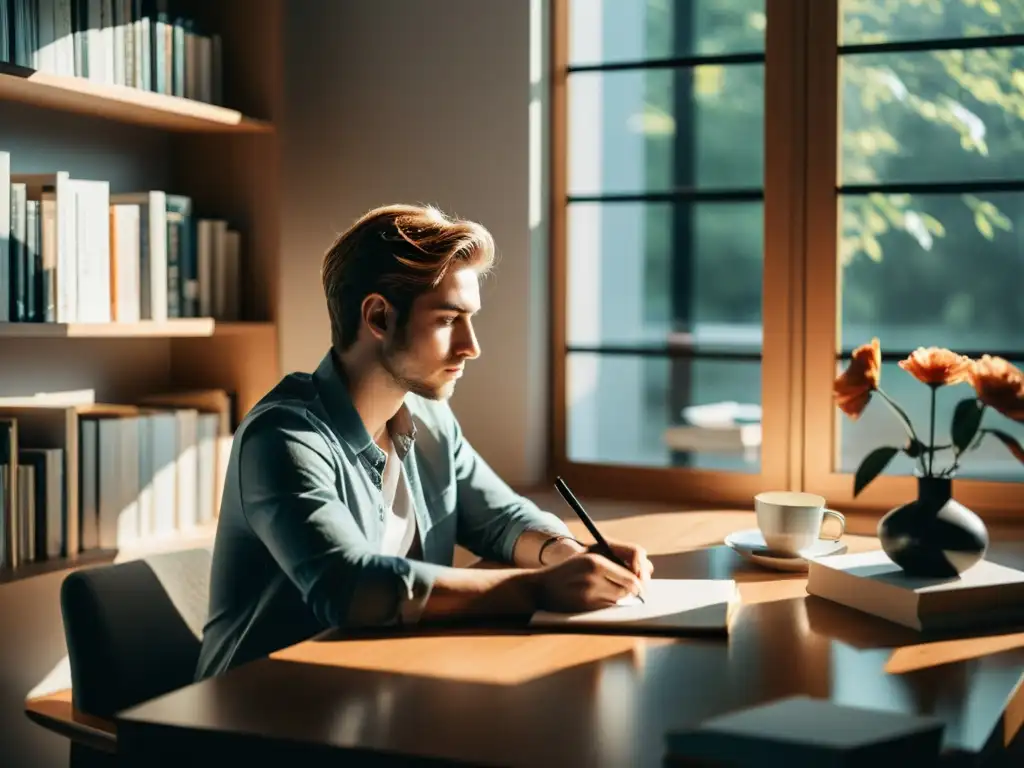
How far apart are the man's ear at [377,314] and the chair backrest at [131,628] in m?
0.57

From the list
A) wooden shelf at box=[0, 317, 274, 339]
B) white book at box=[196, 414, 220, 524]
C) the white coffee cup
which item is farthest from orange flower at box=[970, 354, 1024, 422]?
white book at box=[196, 414, 220, 524]

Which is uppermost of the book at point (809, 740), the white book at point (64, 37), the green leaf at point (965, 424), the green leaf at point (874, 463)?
the white book at point (64, 37)

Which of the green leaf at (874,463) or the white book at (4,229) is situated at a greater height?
the white book at (4,229)

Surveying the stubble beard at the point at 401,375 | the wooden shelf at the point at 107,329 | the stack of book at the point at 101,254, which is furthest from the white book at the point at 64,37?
the stubble beard at the point at 401,375

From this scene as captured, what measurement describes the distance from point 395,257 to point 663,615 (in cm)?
72

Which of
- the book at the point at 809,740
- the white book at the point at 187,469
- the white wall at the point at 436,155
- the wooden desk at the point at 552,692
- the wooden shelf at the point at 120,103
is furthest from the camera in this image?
the white wall at the point at 436,155

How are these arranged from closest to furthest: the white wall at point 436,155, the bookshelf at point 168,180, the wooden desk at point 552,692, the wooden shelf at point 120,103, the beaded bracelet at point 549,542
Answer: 1. the wooden desk at point 552,692
2. the beaded bracelet at point 549,542
3. the wooden shelf at point 120,103
4. the bookshelf at point 168,180
5. the white wall at point 436,155

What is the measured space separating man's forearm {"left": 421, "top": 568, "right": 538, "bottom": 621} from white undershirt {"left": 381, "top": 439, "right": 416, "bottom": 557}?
41 centimetres

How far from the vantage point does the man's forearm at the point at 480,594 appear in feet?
5.39

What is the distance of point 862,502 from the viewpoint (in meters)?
2.86

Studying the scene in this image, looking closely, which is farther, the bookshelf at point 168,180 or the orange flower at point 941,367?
the bookshelf at point 168,180

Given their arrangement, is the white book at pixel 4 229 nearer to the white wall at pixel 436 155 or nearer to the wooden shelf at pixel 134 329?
the wooden shelf at pixel 134 329

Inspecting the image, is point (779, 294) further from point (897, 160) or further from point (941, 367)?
point (941, 367)

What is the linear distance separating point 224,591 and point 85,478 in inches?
39.2
